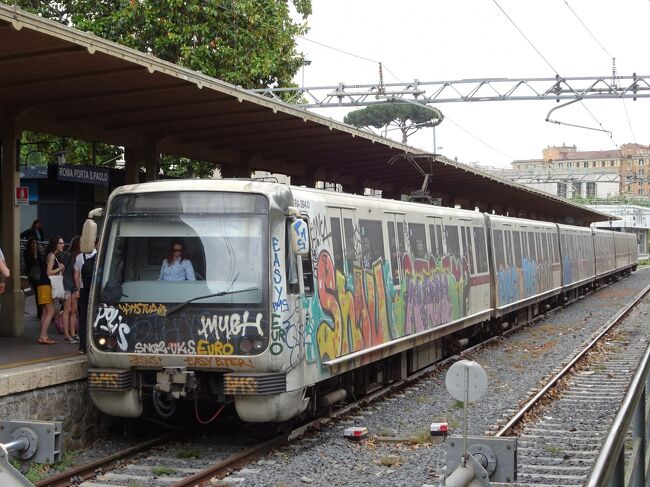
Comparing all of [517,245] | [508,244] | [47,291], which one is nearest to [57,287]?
[47,291]

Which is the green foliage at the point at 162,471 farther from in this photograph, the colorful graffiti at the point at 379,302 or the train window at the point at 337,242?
the train window at the point at 337,242

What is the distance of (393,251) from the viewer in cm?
1298

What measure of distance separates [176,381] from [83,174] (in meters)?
9.61

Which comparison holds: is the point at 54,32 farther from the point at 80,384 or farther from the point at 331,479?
the point at 331,479

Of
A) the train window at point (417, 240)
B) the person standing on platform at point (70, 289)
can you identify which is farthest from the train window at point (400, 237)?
the person standing on platform at point (70, 289)

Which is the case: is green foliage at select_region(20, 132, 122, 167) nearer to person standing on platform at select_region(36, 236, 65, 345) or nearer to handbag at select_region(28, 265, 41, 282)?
handbag at select_region(28, 265, 41, 282)

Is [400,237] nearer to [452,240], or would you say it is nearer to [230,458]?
[452,240]

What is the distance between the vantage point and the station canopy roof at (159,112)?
973 cm

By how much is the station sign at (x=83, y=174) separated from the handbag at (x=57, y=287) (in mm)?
5237

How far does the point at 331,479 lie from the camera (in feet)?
28.2

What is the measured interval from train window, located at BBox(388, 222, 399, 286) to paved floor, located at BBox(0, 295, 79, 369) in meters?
4.05

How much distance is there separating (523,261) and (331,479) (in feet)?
49.5

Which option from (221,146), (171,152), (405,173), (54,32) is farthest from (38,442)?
(405,173)

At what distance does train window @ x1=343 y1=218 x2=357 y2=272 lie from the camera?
37.3 feet
